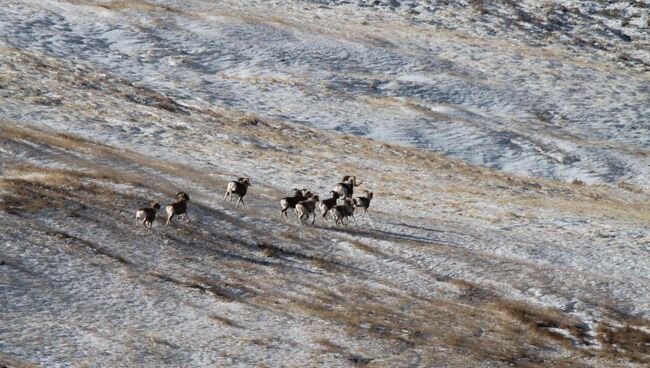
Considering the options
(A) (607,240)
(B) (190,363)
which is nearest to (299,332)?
(B) (190,363)

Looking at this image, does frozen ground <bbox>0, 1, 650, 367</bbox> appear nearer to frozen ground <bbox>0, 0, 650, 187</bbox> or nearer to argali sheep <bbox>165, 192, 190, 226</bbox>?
frozen ground <bbox>0, 0, 650, 187</bbox>

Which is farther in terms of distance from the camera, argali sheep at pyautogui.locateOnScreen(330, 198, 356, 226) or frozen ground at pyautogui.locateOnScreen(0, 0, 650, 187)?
frozen ground at pyautogui.locateOnScreen(0, 0, 650, 187)

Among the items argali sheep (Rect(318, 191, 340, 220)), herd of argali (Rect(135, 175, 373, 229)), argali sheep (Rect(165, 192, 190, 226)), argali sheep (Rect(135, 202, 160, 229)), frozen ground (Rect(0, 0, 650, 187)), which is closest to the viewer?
argali sheep (Rect(135, 202, 160, 229))

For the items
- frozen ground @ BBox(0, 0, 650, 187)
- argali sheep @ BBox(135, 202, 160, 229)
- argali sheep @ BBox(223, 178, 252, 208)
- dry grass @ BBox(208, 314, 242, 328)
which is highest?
frozen ground @ BBox(0, 0, 650, 187)

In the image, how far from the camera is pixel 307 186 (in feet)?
129

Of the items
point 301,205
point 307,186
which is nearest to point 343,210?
point 301,205

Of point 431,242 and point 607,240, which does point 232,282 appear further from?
Result: point 607,240

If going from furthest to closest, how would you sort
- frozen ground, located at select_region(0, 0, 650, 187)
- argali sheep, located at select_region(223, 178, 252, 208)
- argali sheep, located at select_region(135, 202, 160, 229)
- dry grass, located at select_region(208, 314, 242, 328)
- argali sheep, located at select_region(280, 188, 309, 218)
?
frozen ground, located at select_region(0, 0, 650, 187) < argali sheep, located at select_region(223, 178, 252, 208) < argali sheep, located at select_region(280, 188, 309, 218) < argali sheep, located at select_region(135, 202, 160, 229) < dry grass, located at select_region(208, 314, 242, 328)

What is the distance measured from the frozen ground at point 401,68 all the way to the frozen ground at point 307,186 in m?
0.20

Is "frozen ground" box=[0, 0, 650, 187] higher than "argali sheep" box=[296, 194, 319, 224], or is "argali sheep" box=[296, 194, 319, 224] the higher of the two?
"frozen ground" box=[0, 0, 650, 187]

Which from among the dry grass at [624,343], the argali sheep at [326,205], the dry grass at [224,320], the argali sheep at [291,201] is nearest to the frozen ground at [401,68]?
the argali sheep at [291,201]

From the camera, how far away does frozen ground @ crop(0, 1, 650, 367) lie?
24.2 metres

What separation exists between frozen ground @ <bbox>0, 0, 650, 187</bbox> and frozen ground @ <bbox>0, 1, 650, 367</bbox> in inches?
7.7

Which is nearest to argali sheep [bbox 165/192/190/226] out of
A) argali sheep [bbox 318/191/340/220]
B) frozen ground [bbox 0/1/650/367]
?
frozen ground [bbox 0/1/650/367]
